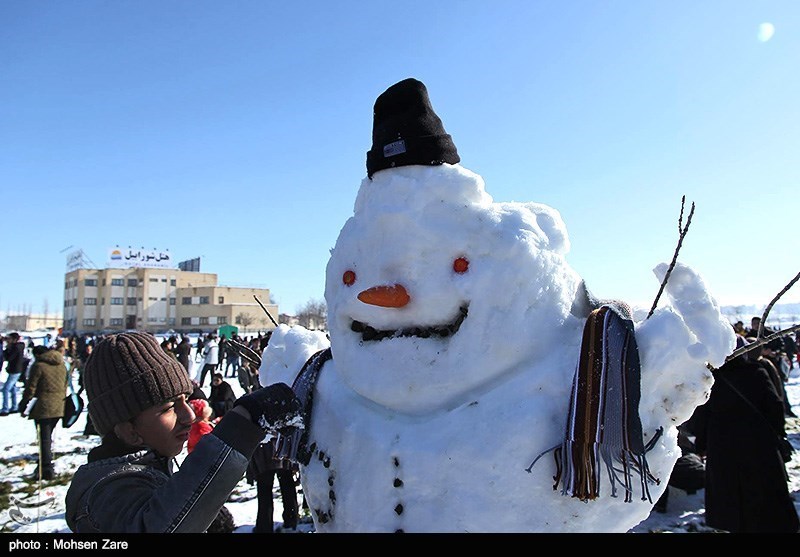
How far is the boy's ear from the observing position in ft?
5.37

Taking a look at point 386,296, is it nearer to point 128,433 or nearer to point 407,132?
point 407,132

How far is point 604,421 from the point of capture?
1783mm

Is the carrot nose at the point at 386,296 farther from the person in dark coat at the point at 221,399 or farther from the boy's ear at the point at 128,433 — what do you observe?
the person in dark coat at the point at 221,399

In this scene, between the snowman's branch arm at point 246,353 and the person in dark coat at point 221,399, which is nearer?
the snowman's branch arm at point 246,353

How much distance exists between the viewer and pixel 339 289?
228 centimetres

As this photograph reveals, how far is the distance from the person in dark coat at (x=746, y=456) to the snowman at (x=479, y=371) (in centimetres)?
226

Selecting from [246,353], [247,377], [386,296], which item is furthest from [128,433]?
[247,377]

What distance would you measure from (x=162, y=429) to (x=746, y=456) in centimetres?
375

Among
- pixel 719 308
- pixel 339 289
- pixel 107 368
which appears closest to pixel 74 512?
pixel 107 368

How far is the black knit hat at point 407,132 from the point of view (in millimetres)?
2191

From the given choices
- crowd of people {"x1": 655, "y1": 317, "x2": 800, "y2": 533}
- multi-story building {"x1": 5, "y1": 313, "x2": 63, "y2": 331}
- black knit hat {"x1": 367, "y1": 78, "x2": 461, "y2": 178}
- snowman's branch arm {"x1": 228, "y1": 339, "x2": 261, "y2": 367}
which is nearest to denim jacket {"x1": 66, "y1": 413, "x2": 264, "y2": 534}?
black knit hat {"x1": 367, "y1": 78, "x2": 461, "y2": 178}

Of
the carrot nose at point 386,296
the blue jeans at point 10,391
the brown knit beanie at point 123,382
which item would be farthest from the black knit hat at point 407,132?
the blue jeans at point 10,391

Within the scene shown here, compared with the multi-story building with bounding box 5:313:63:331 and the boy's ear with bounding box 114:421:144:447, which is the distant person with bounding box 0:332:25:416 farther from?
the multi-story building with bounding box 5:313:63:331

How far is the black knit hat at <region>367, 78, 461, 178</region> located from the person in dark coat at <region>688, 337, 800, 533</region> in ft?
9.03
